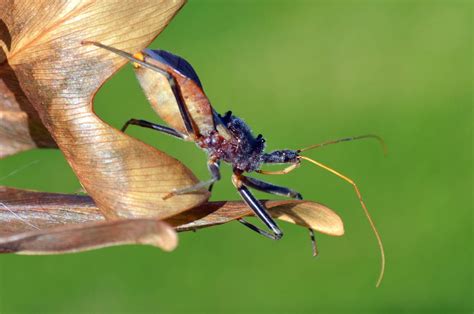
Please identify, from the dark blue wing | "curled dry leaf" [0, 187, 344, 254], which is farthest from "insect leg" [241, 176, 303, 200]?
"curled dry leaf" [0, 187, 344, 254]

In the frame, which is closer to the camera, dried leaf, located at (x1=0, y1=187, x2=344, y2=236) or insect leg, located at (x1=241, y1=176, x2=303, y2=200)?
dried leaf, located at (x1=0, y1=187, x2=344, y2=236)

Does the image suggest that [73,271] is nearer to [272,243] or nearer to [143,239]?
[272,243]

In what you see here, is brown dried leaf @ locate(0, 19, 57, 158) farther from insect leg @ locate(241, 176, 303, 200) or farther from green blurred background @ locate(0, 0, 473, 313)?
green blurred background @ locate(0, 0, 473, 313)

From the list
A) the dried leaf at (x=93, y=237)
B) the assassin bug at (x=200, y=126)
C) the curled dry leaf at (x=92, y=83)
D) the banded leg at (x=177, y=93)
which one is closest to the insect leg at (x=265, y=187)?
the assassin bug at (x=200, y=126)

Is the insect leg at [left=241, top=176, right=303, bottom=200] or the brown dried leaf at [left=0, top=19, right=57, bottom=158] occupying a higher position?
the brown dried leaf at [left=0, top=19, right=57, bottom=158]

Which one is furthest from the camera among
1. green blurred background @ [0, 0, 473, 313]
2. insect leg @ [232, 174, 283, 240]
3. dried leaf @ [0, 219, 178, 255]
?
green blurred background @ [0, 0, 473, 313]

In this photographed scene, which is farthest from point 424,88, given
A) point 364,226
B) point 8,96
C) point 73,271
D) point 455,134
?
point 8,96
